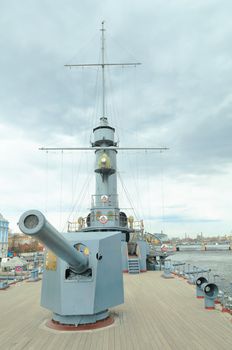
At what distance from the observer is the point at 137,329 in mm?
4840

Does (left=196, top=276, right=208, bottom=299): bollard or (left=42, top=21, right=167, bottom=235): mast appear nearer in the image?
(left=196, top=276, right=208, bottom=299): bollard

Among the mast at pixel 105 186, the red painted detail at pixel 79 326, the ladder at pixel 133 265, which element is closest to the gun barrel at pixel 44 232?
the red painted detail at pixel 79 326

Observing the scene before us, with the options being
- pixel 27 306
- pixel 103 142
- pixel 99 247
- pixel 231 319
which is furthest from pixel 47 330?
pixel 103 142

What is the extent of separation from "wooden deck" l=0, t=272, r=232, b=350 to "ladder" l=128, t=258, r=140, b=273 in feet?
19.3

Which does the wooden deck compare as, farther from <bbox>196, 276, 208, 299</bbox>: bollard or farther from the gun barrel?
the gun barrel

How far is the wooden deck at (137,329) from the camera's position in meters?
4.14

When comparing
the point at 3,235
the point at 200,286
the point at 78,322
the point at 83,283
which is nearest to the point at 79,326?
the point at 78,322

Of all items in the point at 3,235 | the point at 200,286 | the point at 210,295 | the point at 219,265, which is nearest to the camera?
the point at 210,295

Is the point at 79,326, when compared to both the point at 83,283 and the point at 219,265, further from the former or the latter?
the point at 219,265

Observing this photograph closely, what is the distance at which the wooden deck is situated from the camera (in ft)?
13.6

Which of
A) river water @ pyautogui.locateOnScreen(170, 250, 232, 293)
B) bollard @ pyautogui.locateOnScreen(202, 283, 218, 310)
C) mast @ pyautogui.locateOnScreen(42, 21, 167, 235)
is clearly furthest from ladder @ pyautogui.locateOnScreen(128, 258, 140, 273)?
bollard @ pyautogui.locateOnScreen(202, 283, 218, 310)

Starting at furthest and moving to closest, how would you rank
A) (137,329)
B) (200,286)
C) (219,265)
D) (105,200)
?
(219,265) → (105,200) → (200,286) → (137,329)

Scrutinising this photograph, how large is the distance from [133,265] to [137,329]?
886 centimetres

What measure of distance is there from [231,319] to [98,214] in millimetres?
11081
